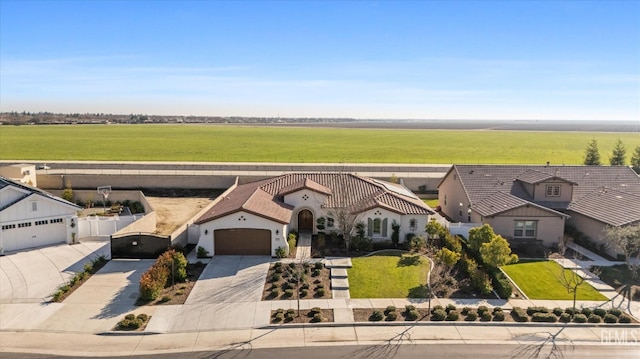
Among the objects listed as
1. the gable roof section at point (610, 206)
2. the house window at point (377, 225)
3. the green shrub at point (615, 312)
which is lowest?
the green shrub at point (615, 312)

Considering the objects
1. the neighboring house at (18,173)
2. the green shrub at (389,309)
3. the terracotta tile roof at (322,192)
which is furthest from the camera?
the neighboring house at (18,173)

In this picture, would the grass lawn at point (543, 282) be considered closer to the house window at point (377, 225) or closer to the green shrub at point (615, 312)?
the green shrub at point (615, 312)

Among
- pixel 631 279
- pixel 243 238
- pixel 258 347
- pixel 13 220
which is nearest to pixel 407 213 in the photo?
pixel 243 238

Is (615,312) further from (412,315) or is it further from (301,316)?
(301,316)

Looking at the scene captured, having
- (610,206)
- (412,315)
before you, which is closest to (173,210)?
(412,315)

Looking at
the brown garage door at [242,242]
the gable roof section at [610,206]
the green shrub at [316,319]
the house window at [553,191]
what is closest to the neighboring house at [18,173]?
the brown garage door at [242,242]

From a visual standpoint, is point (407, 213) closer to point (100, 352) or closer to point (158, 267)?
point (158, 267)
